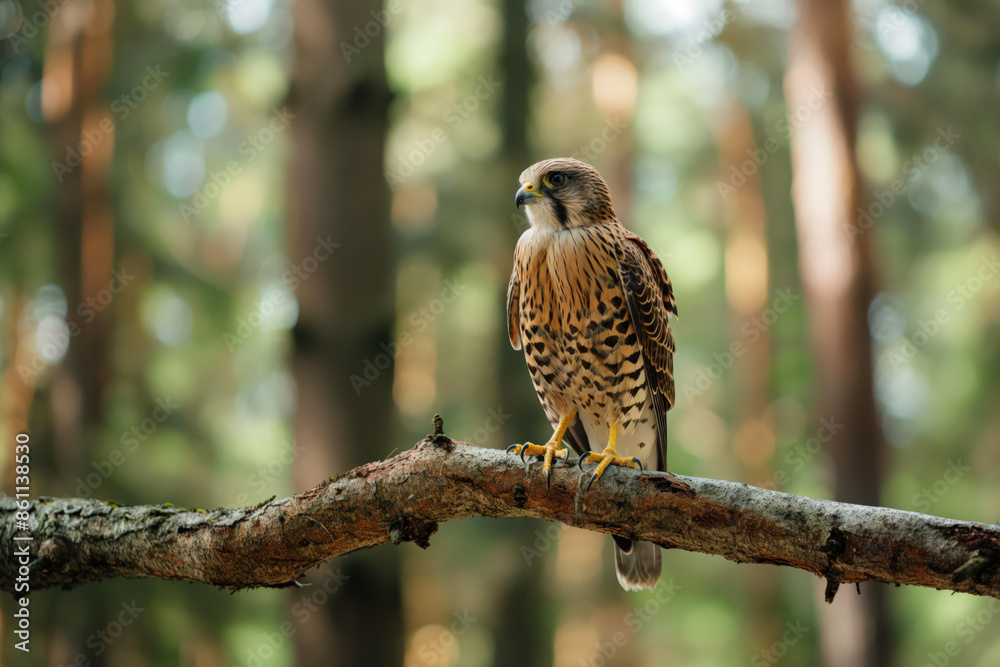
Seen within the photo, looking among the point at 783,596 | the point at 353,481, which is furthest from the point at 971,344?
the point at 353,481

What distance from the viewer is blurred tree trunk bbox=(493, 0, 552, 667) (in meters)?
8.01

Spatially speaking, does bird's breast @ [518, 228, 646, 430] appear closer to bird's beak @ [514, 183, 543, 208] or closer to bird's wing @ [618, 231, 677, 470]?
bird's wing @ [618, 231, 677, 470]

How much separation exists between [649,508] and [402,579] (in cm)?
238

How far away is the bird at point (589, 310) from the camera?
376 centimetres

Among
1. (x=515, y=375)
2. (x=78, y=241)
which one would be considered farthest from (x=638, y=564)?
(x=78, y=241)

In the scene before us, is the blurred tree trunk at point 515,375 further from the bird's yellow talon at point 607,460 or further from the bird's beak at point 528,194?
the bird's yellow talon at point 607,460

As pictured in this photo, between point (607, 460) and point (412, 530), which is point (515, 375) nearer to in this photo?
point (607, 460)

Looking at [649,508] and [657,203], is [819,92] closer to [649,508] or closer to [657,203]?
[649,508]

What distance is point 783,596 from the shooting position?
641 inches

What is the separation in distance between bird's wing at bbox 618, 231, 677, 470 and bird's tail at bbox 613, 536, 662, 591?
0.74m

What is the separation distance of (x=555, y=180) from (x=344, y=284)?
4.60 ft

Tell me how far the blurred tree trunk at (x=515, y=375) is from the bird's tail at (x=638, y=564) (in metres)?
3.80

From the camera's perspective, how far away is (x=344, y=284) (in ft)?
14.4

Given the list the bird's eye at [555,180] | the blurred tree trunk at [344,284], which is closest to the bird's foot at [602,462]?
the bird's eye at [555,180]
